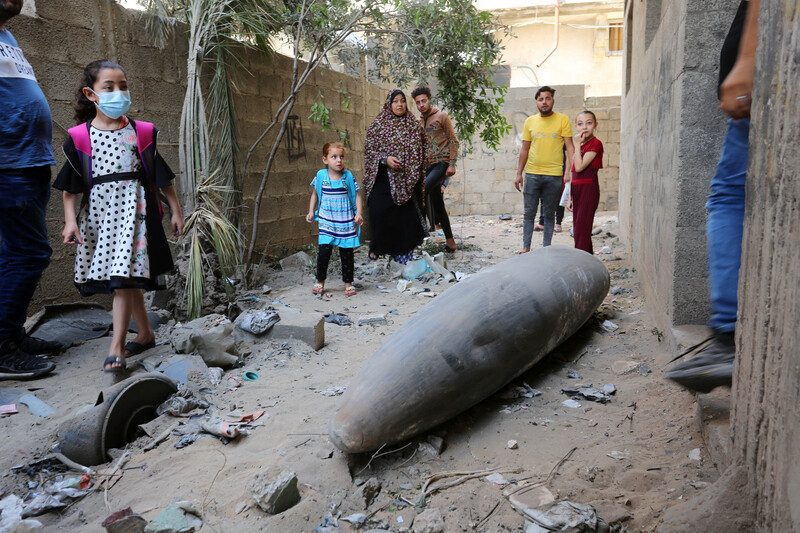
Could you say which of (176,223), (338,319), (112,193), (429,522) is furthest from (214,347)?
(429,522)

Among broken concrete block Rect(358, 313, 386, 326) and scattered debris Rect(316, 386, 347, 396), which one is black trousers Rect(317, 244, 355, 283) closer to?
broken concrete block Rect(358, 313, 386, 326)

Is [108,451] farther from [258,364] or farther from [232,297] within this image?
[232,297]

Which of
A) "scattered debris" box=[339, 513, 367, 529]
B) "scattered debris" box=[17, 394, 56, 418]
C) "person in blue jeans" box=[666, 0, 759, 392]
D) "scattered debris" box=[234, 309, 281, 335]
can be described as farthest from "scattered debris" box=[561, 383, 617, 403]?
"scattered debris" box=[17, 394, 56, 418]

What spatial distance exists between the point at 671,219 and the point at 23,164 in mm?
3506

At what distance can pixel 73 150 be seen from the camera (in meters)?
2.98

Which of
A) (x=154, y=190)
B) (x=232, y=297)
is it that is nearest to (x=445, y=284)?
(x=232, y=297)

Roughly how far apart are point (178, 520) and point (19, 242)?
2003mm

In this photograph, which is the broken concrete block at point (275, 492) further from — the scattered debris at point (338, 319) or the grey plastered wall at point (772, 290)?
the scattered debris at point (338, 319)

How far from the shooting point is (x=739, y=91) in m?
1.68

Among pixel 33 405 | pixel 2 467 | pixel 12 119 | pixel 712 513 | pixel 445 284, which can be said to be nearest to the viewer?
pixel 712 513

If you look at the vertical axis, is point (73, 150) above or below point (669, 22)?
below

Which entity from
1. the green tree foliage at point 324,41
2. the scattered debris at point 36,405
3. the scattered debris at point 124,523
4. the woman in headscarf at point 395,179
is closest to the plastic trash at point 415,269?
the woman in headscarf at point 395,179

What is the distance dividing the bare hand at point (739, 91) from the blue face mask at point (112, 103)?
289cm

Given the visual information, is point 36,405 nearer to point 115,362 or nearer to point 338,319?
point 115,362
